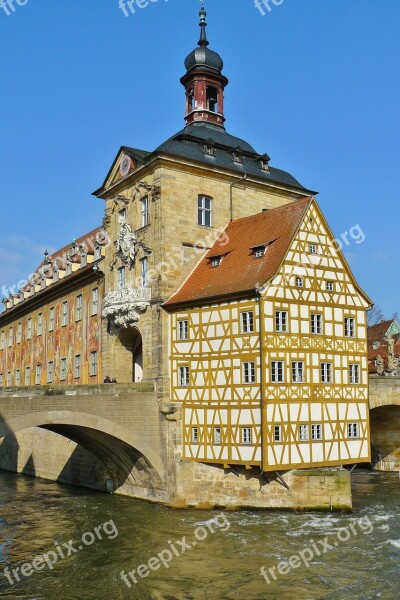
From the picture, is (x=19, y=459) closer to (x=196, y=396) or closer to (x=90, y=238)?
(x=90, y=238)

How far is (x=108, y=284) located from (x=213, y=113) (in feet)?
33.2

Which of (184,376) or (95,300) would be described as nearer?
(184,376)

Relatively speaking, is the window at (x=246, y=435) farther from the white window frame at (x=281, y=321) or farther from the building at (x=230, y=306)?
the white window frame at (x=281, y=321)

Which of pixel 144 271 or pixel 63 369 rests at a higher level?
pixel 144 271

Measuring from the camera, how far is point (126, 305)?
2866 centimetres

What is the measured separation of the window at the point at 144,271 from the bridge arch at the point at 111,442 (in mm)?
6119

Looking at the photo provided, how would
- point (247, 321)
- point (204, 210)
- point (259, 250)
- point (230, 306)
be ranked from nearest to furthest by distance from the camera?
point (247, 321) < point (230, 306) < point (259, 250) < point (204, 210)

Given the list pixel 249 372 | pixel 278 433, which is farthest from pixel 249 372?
pixel 278 433

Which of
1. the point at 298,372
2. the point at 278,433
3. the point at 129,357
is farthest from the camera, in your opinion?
the point at 129,357

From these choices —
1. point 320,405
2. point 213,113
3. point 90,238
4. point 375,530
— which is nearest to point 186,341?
point 320,405

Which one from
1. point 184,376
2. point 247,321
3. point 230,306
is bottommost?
point 184,376

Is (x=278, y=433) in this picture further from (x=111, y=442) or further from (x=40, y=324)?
(x=40, y=324)

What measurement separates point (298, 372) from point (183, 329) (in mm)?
4812

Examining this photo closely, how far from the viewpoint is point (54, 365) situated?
39.2 m
